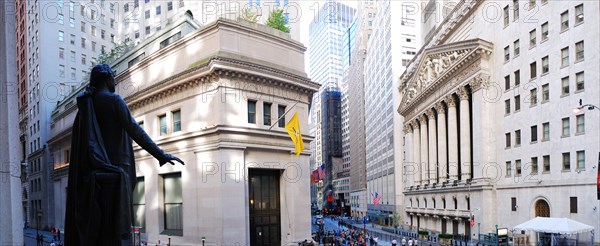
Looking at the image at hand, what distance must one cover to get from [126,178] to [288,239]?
26330 mm

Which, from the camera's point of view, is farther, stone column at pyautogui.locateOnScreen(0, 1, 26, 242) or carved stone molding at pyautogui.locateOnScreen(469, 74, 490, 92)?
carved stone molding at pyautogui.locateOnScreen(469, 74, 490, 92)

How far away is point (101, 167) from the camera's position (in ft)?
18.6

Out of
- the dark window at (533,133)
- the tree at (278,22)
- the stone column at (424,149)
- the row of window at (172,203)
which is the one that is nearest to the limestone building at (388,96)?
the stone column at (424,149)

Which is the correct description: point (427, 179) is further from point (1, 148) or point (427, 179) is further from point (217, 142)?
point (1, 148)

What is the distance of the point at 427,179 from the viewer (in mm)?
71500

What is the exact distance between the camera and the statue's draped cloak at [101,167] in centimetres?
566

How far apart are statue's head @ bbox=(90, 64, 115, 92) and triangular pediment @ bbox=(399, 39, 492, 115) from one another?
4920cm

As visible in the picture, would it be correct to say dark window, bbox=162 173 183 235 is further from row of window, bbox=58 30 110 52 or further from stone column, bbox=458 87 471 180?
stone column, bbox=458 87 471 180

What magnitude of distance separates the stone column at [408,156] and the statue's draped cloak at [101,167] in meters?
76.1

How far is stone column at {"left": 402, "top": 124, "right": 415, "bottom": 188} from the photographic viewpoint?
262 feet

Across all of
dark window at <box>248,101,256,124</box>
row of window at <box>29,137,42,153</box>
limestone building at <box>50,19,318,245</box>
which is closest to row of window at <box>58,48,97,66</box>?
row of window at <box>29,137,42,153</box>

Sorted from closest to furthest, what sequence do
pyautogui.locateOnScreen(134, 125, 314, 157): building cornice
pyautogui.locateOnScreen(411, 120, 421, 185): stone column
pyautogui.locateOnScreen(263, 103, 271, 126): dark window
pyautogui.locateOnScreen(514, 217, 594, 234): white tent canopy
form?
pyautogui.locateOnScreen(514, 217, 594, 234): white tent canopy < pyautogui.locateOnScreen(134, 125, 314, 157): building cornice < pyautogui.locateOnScreen(263, 103, 271, 126): dark window < pyautogui.locateOnScreen(411, 120, 421, 185): stone column

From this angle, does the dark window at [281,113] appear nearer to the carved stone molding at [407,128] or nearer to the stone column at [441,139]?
the stone column at [441,139]

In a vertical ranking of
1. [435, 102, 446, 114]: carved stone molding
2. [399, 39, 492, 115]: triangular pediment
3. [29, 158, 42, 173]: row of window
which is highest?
[399, 39, 492, 115]: triangular pediment
